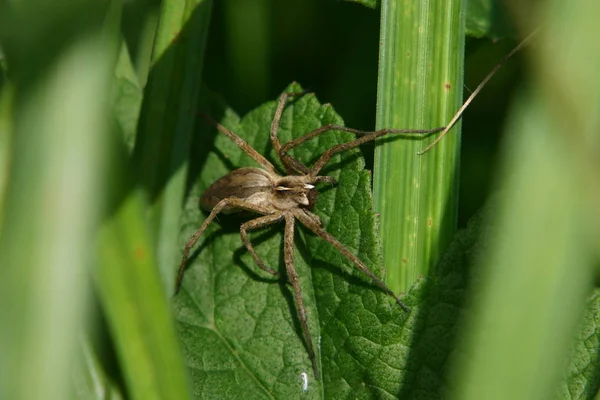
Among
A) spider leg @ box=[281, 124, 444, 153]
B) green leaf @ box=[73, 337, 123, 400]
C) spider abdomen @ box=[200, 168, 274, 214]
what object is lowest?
green leaf @ box=[73, 337, 123, 400]

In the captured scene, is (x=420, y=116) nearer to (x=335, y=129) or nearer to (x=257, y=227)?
(x=335, y=129)

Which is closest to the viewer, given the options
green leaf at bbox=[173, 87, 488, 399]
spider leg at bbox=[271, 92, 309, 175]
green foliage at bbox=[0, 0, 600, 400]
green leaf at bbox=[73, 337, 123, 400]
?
green foliage at bbox=[0, 0, 600, 400]

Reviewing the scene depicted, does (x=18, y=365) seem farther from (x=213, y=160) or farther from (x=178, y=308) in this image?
(x=213, y=160)

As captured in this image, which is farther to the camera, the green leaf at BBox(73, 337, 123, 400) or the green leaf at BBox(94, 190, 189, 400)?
the green leaf at BBox(73, 337, 123, 400)

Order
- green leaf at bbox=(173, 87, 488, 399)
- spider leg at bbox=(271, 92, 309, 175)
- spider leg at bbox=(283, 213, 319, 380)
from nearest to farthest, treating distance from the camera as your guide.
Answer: green leaf at bbox=(173, 87, 488, 399)
spider leg at bbox=(283, 213, 319, 380)
spider leg at bbox=(271, 92, 309, 175)

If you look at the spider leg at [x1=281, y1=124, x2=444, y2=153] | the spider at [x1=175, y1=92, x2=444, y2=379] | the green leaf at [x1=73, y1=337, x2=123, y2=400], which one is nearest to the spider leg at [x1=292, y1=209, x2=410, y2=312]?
→ the spider at [x1=175, y1=92, x2=444, y2=379]

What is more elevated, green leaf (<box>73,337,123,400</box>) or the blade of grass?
the blade of grass

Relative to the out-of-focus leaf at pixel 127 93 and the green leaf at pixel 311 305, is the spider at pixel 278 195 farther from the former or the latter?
the out-of-focus leaf at pixel 127 93

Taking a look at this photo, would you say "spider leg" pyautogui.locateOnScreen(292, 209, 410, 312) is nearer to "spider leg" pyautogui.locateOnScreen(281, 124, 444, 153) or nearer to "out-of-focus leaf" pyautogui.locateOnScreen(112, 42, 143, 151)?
"spider leg" pyautogui.locateOnScreen(281, 124, 444, 153)

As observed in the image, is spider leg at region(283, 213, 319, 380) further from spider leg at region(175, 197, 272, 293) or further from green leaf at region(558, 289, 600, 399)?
green leaf at region(558, 289, 600, 399)
